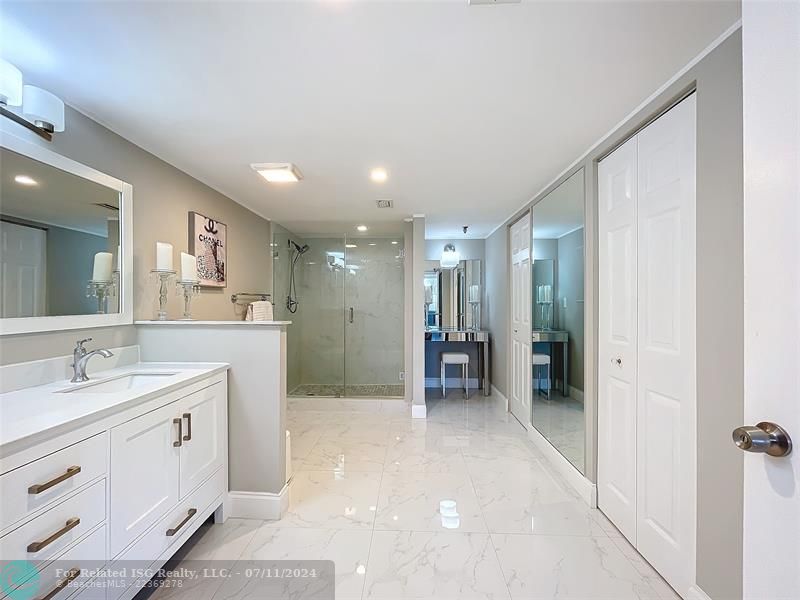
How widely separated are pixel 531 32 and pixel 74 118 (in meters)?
2.15

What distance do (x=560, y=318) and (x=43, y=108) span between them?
3124 mm

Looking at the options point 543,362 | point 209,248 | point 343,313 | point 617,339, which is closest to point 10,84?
point 209,248

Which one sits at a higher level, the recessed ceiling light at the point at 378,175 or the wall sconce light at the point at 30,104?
the recessed ceiling light at the point at 378,175

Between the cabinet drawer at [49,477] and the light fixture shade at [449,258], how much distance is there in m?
4.34

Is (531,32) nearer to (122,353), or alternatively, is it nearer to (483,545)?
(483,545)

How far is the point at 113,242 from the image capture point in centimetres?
192

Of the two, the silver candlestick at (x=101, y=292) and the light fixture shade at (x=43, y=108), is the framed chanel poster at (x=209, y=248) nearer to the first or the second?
the silver candlestick at (x=101, y=292)

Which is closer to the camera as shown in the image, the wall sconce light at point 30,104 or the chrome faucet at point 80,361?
the wall sconce light at point 30,104

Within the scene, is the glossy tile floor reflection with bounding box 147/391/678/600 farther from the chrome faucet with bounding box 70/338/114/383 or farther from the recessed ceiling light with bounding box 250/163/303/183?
the recessed ceiling light with bounding box 250/163/303/183

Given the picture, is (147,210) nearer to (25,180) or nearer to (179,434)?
(25,180)

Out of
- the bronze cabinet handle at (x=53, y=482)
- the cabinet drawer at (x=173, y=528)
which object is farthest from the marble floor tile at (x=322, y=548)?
the bronze cabinet handle at (x=53, y=482)

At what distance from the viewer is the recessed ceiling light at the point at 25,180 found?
4.86 feet

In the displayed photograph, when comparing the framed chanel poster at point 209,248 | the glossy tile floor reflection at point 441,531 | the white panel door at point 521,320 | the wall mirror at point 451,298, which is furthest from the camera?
the wall mirror at point 451,298

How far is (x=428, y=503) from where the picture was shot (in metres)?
2.17
